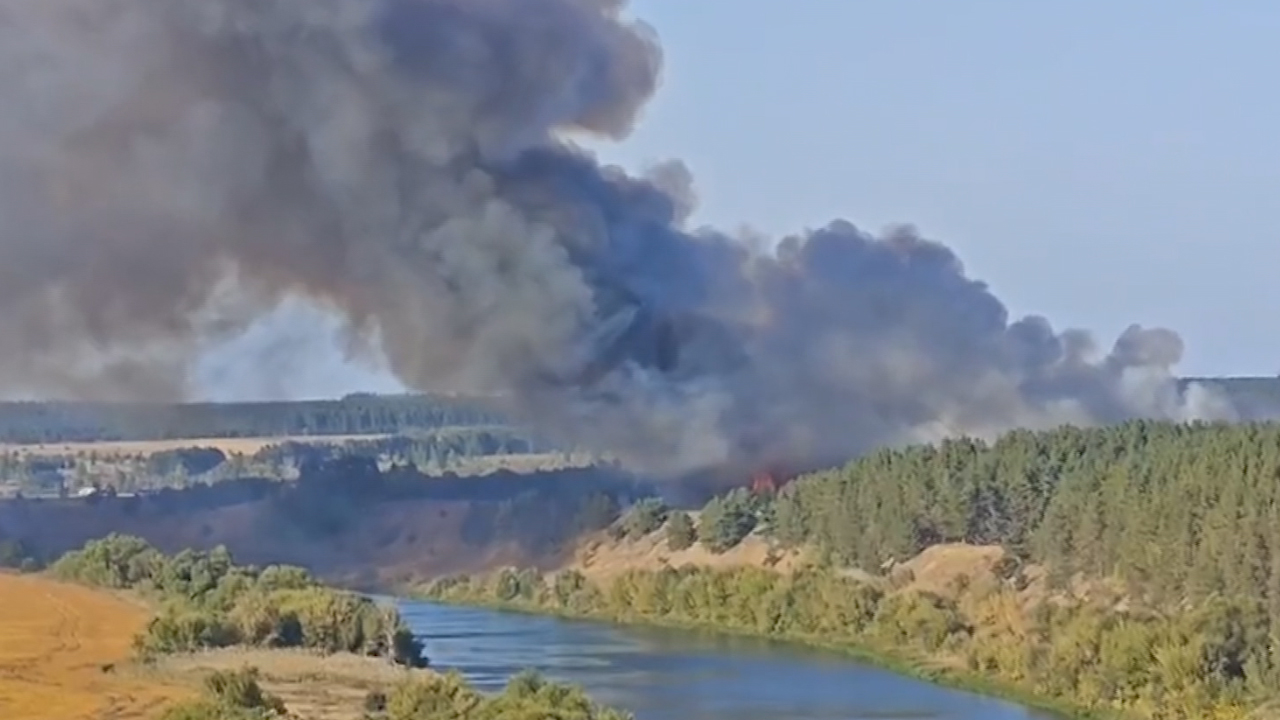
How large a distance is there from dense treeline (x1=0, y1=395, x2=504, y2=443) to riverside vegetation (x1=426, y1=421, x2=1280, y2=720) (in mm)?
69875

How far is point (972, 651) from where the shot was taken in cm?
5750

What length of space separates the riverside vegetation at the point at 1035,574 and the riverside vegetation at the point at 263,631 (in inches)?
491

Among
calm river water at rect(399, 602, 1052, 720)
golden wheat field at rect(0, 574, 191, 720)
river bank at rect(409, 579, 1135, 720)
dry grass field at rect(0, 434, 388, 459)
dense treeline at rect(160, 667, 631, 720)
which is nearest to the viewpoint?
dense treeline at rect(160, 667, 631, 720)

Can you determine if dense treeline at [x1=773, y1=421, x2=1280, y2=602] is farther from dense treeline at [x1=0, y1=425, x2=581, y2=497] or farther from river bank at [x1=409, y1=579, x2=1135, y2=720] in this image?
dense treeline at [x1=0, y1=425, x2=581, y2=497]

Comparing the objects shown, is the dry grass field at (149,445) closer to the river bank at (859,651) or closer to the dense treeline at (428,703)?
the river bank at (859,651)

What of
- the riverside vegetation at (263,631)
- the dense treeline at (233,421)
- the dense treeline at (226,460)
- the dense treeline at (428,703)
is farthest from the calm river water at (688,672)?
the dense treeline at (233,421)

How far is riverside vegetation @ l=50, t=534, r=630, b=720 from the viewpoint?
39.3 m

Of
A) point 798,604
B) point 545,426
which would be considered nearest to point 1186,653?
point 798,604

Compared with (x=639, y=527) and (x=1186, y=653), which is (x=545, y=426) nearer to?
(x=639, y=527)

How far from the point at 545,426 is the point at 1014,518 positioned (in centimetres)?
1421

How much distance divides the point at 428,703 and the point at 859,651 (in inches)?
Result: 955

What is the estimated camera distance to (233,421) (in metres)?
173

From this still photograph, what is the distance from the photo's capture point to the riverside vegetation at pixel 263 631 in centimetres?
3928

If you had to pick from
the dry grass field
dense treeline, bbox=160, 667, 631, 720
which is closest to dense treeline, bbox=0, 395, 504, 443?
the dry grass field
